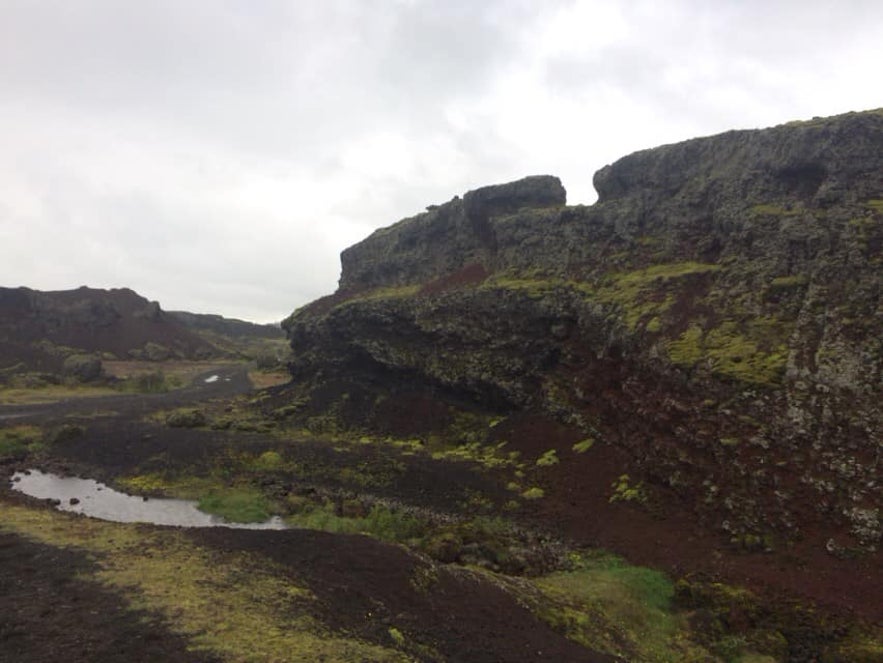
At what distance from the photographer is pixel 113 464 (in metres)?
48.9

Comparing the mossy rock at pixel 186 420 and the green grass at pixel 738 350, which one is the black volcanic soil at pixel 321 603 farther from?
the mossy rock at pixel 186 420

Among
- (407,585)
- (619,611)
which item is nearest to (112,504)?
(407,585)

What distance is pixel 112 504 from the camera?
129 ft

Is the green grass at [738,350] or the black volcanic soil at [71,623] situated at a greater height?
the green grass at [738,350]

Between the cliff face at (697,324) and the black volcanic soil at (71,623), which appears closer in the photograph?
the black volcanic soil at (71,623)

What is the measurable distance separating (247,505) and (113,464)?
18430mm

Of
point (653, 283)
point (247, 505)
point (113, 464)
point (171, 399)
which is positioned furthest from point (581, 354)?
point (171, 399)

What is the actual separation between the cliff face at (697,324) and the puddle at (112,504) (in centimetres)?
2349

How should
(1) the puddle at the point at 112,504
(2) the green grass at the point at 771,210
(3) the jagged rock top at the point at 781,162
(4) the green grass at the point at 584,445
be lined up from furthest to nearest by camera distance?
(4) the green grass at the point at 584,445 < (2) the green grass at the point at 771,210 < (3) the jagged rock top at the point at 781,162 < (1) the puddle at the point at 112,504

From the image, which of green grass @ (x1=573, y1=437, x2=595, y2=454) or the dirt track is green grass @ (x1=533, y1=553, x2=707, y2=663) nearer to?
the dirt track

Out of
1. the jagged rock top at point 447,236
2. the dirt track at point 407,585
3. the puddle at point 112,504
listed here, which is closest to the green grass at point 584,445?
the dirt track at point 407,585

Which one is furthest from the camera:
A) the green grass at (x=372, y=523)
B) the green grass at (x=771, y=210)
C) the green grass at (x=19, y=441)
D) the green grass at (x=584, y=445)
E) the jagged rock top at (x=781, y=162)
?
A: the green grass at (x=19, y=441)

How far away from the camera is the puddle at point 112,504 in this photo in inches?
1414

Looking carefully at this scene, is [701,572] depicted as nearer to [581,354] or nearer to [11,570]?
[581,354]
